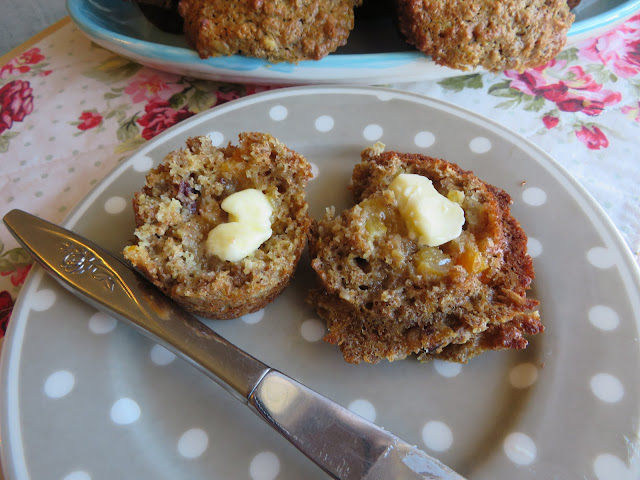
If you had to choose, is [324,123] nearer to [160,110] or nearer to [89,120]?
[160,110]

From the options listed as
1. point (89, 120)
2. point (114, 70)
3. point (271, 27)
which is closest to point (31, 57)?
point (114, 70)

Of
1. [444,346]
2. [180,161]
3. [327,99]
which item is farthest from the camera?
[327,99]

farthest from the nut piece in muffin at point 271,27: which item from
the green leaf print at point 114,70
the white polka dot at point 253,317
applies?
the white polka dot at point 253,317

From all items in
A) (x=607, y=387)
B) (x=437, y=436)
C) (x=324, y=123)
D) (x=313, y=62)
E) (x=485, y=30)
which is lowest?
(x=437, y=436)

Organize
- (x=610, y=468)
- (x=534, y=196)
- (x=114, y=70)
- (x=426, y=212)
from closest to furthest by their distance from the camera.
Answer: (x=610, y=468)
(x=426, y=212)
(x=534, y=196)
(x=114, y=70)

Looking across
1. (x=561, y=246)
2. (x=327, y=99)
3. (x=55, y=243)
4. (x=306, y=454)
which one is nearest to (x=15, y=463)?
(x=55, y=243)

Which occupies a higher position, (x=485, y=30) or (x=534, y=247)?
(x=485, y=30)

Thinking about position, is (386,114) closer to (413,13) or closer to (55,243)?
(413,13)

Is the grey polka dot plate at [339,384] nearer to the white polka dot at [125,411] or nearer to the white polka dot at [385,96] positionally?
the white polka dot at [125,411]
